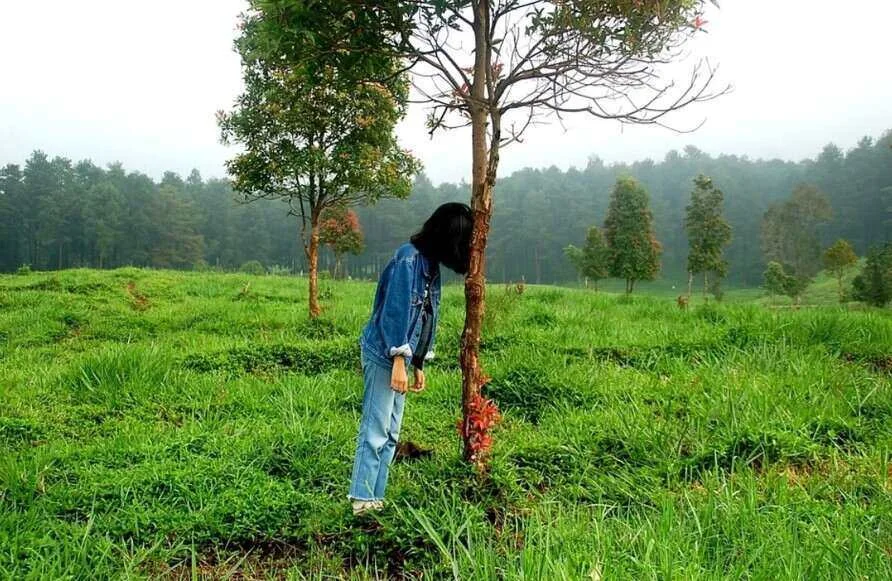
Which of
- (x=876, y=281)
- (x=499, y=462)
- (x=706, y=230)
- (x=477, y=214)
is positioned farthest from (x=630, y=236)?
(x=477, y=214)

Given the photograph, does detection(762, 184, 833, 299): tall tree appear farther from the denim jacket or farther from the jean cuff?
the jean cuff

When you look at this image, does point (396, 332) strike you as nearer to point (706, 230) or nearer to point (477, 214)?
point (477, 214)

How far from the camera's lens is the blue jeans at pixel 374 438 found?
3482 mm

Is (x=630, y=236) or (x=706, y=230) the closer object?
(x=706, y=230)

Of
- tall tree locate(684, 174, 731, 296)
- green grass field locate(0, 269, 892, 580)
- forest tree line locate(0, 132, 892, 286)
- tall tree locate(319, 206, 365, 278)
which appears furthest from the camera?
forest tree line locate(0, 132, 892, 286)

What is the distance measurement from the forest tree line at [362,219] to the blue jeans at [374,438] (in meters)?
42.9

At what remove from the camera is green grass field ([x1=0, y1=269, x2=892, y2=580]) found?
8.94 ft

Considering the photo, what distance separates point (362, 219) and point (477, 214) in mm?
70807

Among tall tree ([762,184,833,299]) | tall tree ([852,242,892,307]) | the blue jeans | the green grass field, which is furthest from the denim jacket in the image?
tall tree ([762,184,833,299])

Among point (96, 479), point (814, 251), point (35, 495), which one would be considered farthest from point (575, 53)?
point (814, 251)

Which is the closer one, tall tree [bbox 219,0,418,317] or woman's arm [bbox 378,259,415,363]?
woman's arm [bbox 378,259,415,363]

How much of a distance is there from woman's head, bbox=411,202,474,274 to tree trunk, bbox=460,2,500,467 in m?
0.06

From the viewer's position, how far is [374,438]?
3529 mm

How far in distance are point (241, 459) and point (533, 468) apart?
235 cm
